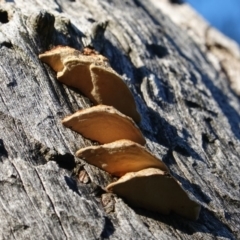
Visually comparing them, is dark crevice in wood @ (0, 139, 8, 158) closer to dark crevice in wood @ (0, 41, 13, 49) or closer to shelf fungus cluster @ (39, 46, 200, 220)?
shelf fungus cluster @ (39, 46, 200, 220)

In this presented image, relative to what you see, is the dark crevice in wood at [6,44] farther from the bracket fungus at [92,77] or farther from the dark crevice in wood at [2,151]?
the dark crevice in wood at [2,151]

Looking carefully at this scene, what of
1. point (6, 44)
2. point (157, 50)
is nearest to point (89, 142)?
point (6, 44)

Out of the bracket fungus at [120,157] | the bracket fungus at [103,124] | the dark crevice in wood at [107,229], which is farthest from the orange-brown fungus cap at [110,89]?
the dark crevice in wood at [107,229]

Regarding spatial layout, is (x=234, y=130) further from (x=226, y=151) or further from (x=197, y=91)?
(x=226, y=151)

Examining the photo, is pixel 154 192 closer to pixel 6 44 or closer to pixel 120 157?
pixel 120 157

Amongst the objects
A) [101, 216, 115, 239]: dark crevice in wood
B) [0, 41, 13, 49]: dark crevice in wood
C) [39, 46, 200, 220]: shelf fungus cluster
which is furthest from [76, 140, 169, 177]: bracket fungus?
[0, 41, 13, 49]: dark crevice in wood

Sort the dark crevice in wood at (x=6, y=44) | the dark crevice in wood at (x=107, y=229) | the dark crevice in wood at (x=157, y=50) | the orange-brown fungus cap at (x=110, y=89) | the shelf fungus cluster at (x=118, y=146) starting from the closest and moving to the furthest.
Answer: the dark crevice in wood at (x=107, y=229) < the shelf fungus cluster at (x=118, y=146) < the orange-brown fungus cap at (x=110, y=89) < the dark crevice in wood at (x=6, y=44) < the dark crevice in wood at (x=157, y=50)
